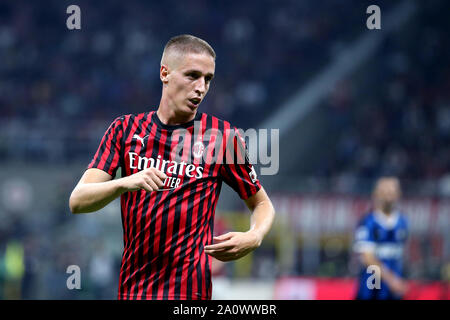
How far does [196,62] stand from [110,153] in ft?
2.26

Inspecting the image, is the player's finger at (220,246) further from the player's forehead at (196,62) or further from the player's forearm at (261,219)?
the player's forehead at (196,62)

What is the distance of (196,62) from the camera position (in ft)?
12.2

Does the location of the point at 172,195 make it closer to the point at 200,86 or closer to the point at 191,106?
the point at 191,106

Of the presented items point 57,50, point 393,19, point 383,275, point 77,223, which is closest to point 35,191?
point 77,223

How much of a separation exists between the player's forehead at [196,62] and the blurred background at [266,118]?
22.7 ft

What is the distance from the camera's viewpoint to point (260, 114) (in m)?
18.7

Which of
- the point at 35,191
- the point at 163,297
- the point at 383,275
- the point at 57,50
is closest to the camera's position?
the point at 163,297

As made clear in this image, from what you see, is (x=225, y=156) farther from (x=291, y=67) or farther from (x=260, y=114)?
(x=291, y=67)

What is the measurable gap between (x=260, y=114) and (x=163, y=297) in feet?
50.1

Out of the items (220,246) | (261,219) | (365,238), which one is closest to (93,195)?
(220,246)

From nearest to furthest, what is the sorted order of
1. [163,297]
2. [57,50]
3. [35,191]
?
1. [163,297]
2. [35,191]
3. [57,50]

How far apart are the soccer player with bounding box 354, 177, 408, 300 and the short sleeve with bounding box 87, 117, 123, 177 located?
4.90m

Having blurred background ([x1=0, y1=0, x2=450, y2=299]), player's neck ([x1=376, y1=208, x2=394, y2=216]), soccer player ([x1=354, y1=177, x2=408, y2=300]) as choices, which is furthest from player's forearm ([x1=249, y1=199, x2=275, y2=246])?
blurred background ([x1=0, y1=0, x2=450, y2=299])

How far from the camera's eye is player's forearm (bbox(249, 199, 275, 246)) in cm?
372
